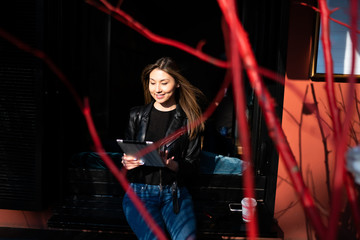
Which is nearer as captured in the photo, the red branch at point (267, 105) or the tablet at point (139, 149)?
the red branch at point (267, 105)

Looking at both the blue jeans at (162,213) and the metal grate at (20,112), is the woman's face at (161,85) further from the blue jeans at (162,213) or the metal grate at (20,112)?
the metal grate at (20,112)

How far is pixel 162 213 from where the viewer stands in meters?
2.29

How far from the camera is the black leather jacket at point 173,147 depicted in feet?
7.82

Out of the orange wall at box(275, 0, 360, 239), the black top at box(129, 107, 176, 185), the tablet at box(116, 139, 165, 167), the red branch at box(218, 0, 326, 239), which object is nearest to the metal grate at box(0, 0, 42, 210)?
the black top at box(129, 107, 176, 185)

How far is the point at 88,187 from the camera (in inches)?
118

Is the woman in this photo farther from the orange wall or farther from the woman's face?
the orange wall

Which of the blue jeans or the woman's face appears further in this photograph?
the woman's face

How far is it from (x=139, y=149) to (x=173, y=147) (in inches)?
25.1

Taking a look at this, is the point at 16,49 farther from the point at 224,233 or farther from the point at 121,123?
the point at 121,123

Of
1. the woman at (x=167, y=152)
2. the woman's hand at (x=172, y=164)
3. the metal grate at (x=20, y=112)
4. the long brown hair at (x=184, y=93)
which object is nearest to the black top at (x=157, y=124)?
the woman at (x=167, y=152)

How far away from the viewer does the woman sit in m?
2.17

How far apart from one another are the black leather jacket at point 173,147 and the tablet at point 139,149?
1.24 ft

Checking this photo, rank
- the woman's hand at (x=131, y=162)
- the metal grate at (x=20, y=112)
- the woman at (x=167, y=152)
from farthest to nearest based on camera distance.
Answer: the metal grate at (x=20, y=112), the woman at (x=167, y=152), the woman's hand at (x=131, y=162)

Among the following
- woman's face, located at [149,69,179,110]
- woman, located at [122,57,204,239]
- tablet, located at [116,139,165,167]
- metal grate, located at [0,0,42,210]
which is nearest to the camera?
tablet, located at [116,139,165,167]
